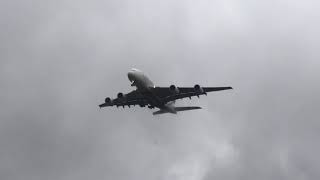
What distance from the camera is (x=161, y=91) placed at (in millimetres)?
120125

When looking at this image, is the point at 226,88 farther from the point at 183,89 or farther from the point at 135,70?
the point at 135,70

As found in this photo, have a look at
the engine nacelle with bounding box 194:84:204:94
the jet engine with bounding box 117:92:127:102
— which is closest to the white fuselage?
the jet engine with bounding box 117:92:127:102

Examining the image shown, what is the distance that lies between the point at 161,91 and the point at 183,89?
3874mm

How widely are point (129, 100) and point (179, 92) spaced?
10272mm

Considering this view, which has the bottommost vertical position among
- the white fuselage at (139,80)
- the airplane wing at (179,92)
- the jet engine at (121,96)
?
the airplane wing at (179,92)

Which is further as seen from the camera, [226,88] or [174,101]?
[174,101]

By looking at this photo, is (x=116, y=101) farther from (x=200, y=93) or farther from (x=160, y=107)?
(x=200, y=93)

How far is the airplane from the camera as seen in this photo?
11694cm

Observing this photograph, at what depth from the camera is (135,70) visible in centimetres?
11638

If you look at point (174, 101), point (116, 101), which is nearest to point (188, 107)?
point (174, 101)

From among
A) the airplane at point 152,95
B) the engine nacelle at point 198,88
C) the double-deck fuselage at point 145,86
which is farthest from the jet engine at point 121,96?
the engine nacelle at point 198,88

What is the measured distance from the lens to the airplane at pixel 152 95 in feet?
384

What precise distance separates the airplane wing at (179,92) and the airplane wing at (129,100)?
12.3 feet

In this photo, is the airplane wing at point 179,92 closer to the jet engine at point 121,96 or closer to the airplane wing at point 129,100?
the airplane wing at point 129,100
